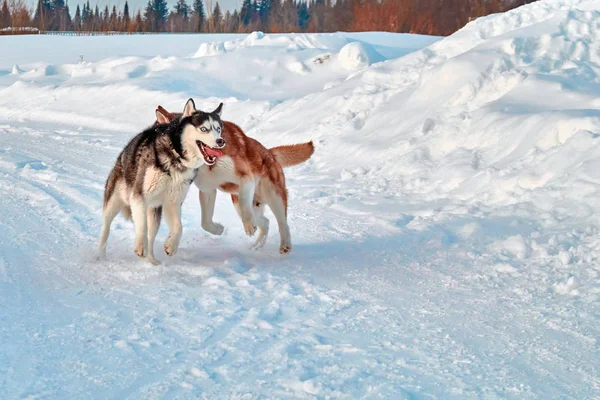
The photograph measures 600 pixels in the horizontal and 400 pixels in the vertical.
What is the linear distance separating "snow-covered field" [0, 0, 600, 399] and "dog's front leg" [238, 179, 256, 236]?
255mm

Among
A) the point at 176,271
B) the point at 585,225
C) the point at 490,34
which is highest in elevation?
the point at 490,34

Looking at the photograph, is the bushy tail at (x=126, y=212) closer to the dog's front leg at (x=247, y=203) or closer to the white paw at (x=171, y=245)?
the white paw at (x=171, y=245)

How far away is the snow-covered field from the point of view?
3.55 metres

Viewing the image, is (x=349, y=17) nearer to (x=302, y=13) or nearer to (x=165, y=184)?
(x=302, y=13)

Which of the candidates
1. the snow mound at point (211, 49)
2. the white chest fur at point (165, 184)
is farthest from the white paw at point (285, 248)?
the snow mound at point (211, 49)

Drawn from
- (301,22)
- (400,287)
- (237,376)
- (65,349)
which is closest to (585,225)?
(400,287)

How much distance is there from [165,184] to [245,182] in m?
0.69

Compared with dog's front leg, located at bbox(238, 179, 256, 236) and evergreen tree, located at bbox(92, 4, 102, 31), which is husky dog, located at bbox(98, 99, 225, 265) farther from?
evergreen tree, located at bbox(92, 4, 102, 31)

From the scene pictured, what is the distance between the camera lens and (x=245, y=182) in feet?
19.2

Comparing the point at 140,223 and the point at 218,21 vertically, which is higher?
the point at 218,21

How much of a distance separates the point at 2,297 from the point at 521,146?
5675 mm

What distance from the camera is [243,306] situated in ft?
14.8

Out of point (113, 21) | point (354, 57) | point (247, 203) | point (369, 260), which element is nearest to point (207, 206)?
point (247, 203)

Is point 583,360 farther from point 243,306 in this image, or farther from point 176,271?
point 176,271
